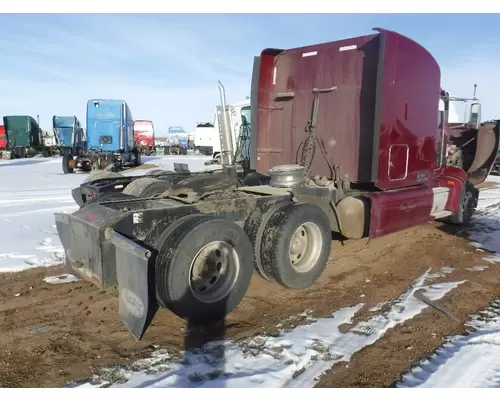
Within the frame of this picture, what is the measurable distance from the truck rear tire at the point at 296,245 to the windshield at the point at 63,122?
2527cm

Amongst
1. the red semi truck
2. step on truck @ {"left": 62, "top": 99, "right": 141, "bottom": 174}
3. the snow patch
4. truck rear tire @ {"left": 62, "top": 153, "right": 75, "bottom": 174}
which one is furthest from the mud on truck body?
the red semi truck

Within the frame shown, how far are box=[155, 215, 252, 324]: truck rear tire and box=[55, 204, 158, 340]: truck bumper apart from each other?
0.17 meters

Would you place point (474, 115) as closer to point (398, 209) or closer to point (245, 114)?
point (398, 209)

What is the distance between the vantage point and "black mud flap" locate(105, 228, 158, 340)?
10.7 ft

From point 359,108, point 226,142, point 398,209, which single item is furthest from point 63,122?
point 398,209

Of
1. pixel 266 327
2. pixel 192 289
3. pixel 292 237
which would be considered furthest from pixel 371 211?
pixel 192 289

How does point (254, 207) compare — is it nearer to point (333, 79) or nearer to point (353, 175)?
point (353, 175)

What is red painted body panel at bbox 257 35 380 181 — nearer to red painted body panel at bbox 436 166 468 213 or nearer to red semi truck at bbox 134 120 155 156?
red painted body panel at bbox 436 166 468 213

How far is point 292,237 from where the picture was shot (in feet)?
15.1

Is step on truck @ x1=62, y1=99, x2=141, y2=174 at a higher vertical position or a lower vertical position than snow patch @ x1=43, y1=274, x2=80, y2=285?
higher

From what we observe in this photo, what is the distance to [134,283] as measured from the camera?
133 inches

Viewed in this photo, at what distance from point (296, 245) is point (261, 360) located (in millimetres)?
1971

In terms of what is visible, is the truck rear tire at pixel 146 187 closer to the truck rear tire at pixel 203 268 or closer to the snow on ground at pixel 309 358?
the snow on ground at pixel 309 358

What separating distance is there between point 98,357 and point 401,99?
501 cm
